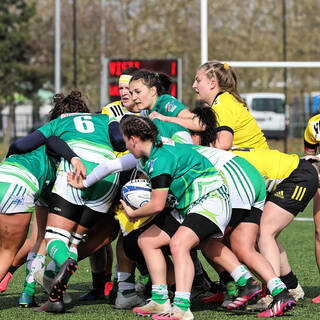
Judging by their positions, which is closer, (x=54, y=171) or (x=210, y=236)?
(x=210, y=236)

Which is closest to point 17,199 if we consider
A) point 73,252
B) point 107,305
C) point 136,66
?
point 73,252

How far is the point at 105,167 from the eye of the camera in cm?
557

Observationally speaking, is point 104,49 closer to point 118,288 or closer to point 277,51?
point 277,51

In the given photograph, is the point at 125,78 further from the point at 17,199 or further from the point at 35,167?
the point at 17,199

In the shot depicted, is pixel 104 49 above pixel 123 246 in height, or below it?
above

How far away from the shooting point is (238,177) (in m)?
5.64

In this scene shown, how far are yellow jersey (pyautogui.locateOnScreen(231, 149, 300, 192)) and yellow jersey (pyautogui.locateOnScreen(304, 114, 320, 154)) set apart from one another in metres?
0.72

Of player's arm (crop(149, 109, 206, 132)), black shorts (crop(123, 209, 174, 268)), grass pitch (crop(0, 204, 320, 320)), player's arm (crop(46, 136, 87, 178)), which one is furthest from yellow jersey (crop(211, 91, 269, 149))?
grass pitch (crop(0, 204, 320, 320))

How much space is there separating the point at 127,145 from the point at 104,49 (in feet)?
109

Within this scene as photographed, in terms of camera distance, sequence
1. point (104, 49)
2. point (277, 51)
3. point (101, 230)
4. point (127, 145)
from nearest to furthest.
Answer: point (127, 145), point (101, 230), point (104, 49), point (277, 51)

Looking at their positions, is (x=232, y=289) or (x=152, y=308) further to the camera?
(x=232, y=289)

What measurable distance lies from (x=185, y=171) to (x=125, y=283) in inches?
44.7

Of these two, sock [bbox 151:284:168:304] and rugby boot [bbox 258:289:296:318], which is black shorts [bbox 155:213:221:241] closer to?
sock [bbox 151:284:168:304]

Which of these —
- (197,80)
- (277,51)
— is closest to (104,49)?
(277,51)
